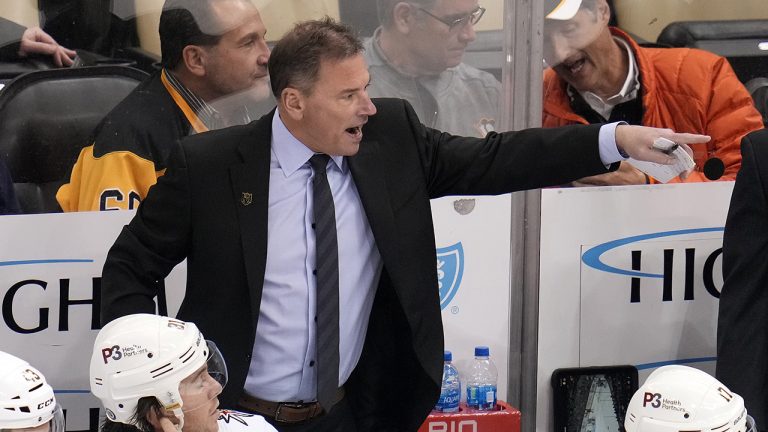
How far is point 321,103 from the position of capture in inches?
138

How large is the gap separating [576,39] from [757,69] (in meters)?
0.72

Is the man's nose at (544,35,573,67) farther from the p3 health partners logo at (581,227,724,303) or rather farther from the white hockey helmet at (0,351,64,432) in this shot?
the white hockey helmet at (0,351,64,432)

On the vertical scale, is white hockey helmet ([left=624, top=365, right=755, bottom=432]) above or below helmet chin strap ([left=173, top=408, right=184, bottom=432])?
above

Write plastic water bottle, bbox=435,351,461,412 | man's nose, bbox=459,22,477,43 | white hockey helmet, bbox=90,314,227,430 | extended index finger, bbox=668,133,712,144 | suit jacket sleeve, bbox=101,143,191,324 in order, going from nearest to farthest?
white hockey helmet, bbox=90,314,227,430 < extended index finger, bbox=668,133,712,144 < suit jacket sleeve, bbox=101,143,191,324 < plastic water bottle, bbox=435,351,461,412 < man's nose, bbox=459,22,477,43

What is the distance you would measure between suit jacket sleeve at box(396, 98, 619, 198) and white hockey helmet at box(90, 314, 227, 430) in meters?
1.05

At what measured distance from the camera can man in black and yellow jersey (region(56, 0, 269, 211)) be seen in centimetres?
407

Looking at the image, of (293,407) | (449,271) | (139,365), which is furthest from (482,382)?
(139,365)

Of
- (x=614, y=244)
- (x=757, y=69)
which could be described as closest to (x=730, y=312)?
(x=614, y=244)

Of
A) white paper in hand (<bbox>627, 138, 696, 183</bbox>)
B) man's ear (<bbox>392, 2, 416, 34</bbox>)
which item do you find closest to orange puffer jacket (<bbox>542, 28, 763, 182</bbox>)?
man's ear (<bbox>392, 2, 416, 34</bbox>)

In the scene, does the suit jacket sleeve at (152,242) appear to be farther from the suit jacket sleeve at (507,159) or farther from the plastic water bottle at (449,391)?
the plastic water bottle at (449,391)

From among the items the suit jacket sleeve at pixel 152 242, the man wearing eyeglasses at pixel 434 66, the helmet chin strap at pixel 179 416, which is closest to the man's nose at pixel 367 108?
the suit jacket sleeve at pixel 152 242

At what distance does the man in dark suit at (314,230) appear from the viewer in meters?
3.50

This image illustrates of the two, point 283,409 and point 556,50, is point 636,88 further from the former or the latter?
point 283,409

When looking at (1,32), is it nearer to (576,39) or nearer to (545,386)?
(576,39)
